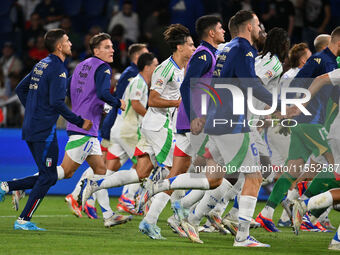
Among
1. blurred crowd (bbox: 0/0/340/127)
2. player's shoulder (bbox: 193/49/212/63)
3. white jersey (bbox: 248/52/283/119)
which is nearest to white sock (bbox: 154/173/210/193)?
player's shoulder (bbox: 193/49/212/63)

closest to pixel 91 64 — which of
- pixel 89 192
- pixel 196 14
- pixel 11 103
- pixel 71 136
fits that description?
pixel 71 136

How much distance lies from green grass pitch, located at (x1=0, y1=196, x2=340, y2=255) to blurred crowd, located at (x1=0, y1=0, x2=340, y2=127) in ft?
18.9

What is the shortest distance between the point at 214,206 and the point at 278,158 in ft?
7.68

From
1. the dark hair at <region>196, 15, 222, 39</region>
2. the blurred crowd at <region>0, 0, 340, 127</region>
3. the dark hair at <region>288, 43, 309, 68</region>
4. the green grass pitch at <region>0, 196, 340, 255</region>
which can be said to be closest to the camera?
the green grass pitch at <region>0, 196, 340, 255</region>

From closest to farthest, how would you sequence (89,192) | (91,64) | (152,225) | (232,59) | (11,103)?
1. (232,59)
2. (152,225)
3. (89,192)
4. (91,64)
5. (11,103)

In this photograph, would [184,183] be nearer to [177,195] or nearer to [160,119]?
[177,195]

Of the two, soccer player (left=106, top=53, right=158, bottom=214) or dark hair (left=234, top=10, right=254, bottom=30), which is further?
soccer player (left=106, top=53, right=158, bottom=214)

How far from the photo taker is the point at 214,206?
30.7 ft

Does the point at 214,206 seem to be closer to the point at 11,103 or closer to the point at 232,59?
the point at 232,59

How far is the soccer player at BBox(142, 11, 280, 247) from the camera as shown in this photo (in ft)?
27.2

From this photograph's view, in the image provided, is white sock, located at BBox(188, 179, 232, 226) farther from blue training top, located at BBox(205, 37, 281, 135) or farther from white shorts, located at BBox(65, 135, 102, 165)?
white shorts, located at BBox(65, 135, 102, 165)

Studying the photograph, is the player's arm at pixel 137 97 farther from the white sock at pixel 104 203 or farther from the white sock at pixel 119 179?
the white sock at pixel 104 203

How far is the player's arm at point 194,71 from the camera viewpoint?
888 cm

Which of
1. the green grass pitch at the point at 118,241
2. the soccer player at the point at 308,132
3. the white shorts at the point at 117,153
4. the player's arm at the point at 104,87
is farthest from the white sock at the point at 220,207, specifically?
the white shorts at the point at 117,153
